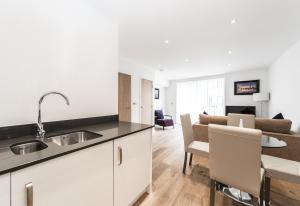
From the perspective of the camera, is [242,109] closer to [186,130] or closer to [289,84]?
[289,84]

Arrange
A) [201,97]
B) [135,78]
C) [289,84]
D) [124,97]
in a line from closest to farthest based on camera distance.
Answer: [289,84] → [124,97] → [135,78] → [201,97]

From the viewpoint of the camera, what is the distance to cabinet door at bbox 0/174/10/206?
68 centimetres

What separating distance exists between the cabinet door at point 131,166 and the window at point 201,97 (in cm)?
573

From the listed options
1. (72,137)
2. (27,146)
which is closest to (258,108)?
(72,137)

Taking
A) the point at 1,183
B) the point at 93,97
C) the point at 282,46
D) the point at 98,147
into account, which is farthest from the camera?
the point at 282,46

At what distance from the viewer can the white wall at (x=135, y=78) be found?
4.28m

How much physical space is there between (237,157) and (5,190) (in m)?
1.60

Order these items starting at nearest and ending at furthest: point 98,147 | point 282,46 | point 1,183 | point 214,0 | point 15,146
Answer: point 1,183 < point 15,146 < point 98,147 < point 214,0 < point 282,46

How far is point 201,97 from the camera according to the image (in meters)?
7.07

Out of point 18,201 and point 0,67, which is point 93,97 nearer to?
point 0,67

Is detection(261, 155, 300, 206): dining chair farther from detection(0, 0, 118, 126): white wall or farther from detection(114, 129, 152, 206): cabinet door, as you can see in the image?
detection(0, 0, 118, 126): white wall

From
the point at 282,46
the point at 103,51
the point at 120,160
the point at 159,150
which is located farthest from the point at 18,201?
the point at 282,46

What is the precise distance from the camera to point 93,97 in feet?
6.22

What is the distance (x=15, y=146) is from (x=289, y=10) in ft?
11.2
